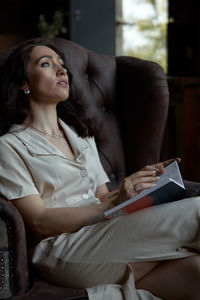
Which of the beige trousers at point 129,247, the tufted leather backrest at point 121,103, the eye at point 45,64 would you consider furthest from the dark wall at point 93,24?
the beige trousers at point 129,247

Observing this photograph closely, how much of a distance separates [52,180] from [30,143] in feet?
0.50

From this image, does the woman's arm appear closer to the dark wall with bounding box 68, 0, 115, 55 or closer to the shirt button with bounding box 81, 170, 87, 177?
the shirt button with bounding box 81, 170, 87, 177

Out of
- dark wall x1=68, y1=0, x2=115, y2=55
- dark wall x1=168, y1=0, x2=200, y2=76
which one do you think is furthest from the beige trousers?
dark wall x1=68, y1=0, x2=115, y2=55

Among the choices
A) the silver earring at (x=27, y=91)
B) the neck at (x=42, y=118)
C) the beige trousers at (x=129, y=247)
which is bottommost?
the beige trousers at (x=129, y=247)

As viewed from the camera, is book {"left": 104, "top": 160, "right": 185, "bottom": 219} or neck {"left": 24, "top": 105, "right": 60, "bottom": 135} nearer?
book {"left": 104, "top": 160, "right": 185, "bottom": 219}

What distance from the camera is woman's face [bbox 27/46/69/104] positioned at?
1606mm

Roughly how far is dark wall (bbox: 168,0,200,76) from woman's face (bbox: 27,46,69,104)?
2264 millimetres

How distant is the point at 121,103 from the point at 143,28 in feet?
9.72

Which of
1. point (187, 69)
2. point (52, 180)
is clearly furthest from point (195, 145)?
point (52, 180)

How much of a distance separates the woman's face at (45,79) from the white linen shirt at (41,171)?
13 cm

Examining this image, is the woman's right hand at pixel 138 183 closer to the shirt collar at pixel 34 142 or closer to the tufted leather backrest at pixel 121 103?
the shirt collar at pixel 34 142

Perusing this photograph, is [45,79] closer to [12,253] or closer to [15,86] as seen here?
[15,86]

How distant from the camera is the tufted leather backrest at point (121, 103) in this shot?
1954mm

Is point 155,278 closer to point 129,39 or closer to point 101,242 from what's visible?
point 101,242
